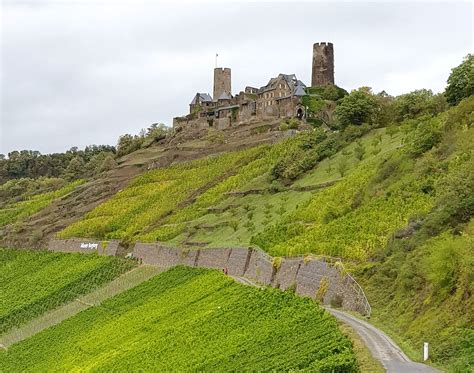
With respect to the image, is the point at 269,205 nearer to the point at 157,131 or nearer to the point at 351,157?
the point at 351,157

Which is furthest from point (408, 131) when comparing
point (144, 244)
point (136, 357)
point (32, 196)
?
point (32, 196)

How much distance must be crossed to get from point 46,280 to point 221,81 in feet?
218

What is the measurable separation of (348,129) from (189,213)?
16627 mm

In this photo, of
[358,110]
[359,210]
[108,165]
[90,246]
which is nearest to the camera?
[359,210]

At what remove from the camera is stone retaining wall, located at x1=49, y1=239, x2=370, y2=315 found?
111 feet

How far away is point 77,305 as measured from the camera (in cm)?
5756

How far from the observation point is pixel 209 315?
3759cm

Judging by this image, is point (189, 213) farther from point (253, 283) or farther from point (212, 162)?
point (253, 283)

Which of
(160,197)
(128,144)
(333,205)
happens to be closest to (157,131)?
(128,144)

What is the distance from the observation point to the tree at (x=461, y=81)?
54.3m

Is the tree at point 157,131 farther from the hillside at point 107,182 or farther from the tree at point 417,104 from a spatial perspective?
the tree at point 417,104

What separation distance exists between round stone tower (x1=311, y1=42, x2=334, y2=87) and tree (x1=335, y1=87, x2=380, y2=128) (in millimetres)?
37606

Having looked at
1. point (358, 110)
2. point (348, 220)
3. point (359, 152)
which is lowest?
point (348, 220)

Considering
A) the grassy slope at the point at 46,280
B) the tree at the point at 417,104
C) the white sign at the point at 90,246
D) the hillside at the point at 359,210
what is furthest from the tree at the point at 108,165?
the tree at the point at 417,104
